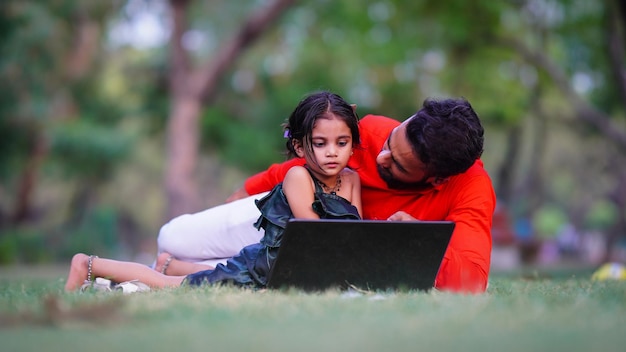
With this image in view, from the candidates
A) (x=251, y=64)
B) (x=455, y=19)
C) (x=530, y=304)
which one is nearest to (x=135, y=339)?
(x=530, y=304)

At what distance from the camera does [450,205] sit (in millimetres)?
5145

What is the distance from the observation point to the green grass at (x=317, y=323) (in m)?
2.76

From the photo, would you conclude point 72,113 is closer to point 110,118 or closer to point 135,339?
point 110,118

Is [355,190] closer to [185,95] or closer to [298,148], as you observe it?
[298,148]

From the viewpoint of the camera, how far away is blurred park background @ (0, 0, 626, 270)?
64.5 feet

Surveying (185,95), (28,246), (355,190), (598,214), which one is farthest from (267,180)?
(598,214)

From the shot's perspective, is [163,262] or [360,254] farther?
[163,262]

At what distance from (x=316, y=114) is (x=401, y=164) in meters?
0.66

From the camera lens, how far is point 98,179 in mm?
27750

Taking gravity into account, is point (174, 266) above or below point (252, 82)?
below

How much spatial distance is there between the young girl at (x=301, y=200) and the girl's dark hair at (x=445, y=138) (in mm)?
519

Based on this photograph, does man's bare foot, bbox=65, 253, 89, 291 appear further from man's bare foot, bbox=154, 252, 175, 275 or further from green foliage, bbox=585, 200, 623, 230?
green foliage, bbox=585, 200, 623, 230

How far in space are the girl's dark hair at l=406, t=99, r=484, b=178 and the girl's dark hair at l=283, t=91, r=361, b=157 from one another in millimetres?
497

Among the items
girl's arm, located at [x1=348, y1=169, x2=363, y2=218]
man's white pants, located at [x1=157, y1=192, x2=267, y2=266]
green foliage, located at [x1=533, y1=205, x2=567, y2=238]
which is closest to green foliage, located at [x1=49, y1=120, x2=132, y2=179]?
man's white pants, located at [x1=157, y1=192, x2=267, y2=266]
